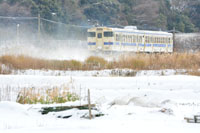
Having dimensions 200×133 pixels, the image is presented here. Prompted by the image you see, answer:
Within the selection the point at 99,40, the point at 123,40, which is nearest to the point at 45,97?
the point at 123,40

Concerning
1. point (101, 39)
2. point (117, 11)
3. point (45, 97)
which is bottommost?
point (45, 97)

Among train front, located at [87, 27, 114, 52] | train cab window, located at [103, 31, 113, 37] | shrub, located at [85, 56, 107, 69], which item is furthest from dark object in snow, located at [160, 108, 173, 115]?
train cab window, located at [103, 31, 113, 37]

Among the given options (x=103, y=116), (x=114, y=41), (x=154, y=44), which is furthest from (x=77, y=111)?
(x=154, y=44)

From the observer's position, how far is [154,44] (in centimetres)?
4341

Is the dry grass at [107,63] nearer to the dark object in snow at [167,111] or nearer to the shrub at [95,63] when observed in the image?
the shrub at [95,63]

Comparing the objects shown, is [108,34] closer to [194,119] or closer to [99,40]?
[99,40]

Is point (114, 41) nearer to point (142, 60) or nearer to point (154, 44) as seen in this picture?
point (154, 44)

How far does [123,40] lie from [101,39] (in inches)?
82.1

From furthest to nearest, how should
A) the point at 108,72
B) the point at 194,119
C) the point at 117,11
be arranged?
the point at 117,11
the point at 108,72
the point at 194,119

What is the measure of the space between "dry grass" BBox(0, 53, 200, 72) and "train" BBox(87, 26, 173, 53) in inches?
476

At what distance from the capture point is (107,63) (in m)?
25.6

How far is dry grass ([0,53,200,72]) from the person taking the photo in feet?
78.4

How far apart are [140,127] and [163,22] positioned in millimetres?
59547

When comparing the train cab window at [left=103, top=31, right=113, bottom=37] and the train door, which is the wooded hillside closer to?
the train door
